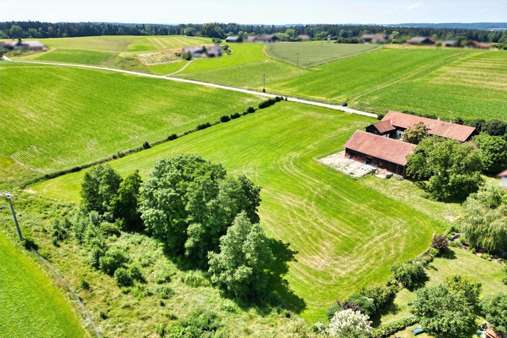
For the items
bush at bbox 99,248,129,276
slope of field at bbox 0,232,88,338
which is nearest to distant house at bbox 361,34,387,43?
bush at bbox 99,248,129,276

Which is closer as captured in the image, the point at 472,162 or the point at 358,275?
the point at 358,275

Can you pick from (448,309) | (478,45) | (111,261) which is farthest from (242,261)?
(478,45)

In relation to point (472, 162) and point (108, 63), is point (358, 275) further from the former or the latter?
point (108, 63)

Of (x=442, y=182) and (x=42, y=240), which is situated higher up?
(x=442, y=182)

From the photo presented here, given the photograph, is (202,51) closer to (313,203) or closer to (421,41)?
(421,41)

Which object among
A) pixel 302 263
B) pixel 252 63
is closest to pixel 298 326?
pixel 302 263

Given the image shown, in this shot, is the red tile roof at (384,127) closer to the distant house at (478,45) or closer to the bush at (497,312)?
the bush at (497,312)
